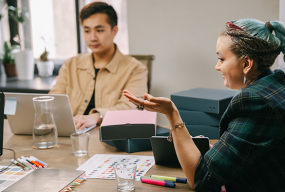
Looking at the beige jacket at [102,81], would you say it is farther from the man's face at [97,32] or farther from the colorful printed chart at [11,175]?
the colorful printed chart at [11,175]

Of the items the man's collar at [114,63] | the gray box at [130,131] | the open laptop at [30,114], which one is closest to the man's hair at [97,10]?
the man's collar at [114,63]

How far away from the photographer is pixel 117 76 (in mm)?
2213

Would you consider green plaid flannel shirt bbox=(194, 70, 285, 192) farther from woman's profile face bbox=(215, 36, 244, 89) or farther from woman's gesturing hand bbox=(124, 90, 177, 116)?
woman's gesturing hand bbox=(124, 90, 177, 116)

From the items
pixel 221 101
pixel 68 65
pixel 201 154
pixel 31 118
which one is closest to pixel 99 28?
pixel 68 65

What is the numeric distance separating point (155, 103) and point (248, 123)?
29 cm

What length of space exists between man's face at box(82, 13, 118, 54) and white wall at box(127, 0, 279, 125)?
0.57 m

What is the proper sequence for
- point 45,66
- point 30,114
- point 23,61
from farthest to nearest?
point 45,66 → point 23,61 → point 30,114

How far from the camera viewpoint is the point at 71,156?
1.28 meters

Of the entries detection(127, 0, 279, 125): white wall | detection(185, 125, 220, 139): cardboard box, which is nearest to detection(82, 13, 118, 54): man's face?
detection(127, 0, 279, 125): white wall

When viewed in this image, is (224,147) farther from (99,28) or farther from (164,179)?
(99,28)

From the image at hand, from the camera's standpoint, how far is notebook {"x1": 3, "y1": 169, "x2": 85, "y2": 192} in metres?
0.95

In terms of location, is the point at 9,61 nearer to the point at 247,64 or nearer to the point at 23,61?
the point at 23,61

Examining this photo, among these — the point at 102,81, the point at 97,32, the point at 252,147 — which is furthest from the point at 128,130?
the point at 97,32

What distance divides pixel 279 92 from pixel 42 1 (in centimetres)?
308
